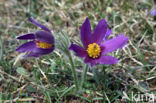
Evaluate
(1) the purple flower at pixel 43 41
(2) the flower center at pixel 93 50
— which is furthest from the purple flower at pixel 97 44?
(1) the purple flower at pixel 43 41

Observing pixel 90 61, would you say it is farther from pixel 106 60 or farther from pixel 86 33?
pixel 86 33

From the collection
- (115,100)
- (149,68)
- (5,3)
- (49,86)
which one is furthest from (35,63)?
(5,3)

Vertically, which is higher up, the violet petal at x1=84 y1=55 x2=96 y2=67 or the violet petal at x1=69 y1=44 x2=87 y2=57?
the violet petal at x1=69 y1=44 x2=87 y2=57

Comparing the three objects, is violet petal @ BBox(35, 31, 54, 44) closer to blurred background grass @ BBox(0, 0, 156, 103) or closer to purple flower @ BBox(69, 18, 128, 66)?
purple flower @ BBox(69, 18, 128, 66)

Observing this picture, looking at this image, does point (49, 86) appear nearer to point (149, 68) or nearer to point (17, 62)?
point (17, 62)

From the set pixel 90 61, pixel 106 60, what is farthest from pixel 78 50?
pixel 106 60

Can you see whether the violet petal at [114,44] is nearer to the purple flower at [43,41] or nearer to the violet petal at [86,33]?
the violet petal at [86,33]

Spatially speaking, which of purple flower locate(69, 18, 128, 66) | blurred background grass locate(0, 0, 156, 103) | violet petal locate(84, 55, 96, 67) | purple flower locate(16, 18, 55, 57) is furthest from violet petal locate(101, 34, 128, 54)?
purple flower locate(16, 18, 55, 57)

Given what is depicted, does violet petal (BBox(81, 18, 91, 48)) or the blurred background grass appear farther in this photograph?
the blurred background grass
